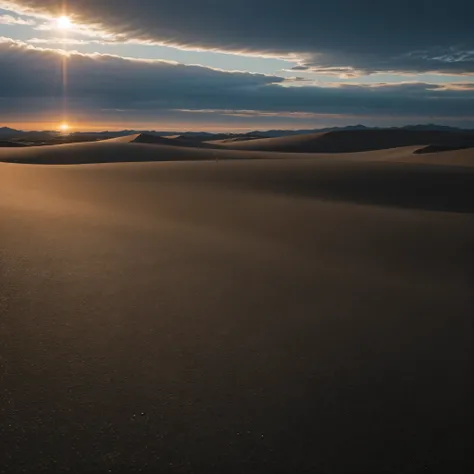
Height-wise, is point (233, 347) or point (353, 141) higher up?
point (353, 141)

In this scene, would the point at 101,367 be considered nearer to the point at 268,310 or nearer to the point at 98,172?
the point at 268,310

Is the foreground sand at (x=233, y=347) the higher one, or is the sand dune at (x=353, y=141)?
the sand dune at (x=353, y=141)

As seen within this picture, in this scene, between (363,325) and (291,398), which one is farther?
(363,325)

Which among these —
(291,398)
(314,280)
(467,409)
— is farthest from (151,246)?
(467,409)

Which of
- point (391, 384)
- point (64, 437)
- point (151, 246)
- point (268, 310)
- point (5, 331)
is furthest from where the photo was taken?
point (151, 246)

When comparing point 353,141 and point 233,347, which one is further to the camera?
point 353,141

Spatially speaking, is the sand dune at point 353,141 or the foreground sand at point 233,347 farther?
the sand dune at point 353,141
